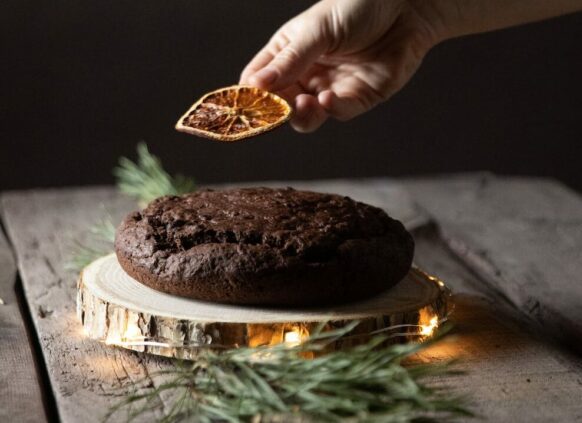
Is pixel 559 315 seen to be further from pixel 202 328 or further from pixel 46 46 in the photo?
pixel 46 46

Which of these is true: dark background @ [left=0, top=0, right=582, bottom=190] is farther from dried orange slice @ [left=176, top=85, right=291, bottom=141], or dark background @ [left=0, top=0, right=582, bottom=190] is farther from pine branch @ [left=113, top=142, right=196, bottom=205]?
dried orange slice @ [left=176, top=85, right=291, bottom=141]

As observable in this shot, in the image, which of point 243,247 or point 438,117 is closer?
point 243,247

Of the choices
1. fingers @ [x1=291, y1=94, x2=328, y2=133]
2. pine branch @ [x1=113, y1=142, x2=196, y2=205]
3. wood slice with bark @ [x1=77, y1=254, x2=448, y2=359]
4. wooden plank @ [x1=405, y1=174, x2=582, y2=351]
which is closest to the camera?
wood slice with bark @ [x1=77, y1=254, x2=448, y2=359]

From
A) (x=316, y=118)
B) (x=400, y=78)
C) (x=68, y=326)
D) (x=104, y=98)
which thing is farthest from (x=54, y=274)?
(x=104, y=98)

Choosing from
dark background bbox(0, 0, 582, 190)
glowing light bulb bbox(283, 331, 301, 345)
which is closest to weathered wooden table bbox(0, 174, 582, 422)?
glowing light bulb bbox(283, 331, 301, 345)

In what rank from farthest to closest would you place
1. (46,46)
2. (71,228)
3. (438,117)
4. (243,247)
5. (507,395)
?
(438,117), (46,46), (71,228), (243,247), (507,395)

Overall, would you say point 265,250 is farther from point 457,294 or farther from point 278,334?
point 457,294

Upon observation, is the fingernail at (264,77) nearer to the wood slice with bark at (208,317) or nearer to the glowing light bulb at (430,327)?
the wood slice with bark at (208,317)

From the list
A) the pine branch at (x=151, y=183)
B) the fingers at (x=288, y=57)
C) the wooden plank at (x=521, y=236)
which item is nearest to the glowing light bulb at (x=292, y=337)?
the wooden plank at (x=521, y=236)
